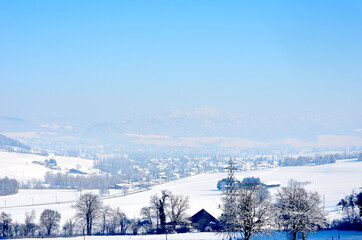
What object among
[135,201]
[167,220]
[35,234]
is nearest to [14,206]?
[135,201]

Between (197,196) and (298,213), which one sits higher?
(298,213)

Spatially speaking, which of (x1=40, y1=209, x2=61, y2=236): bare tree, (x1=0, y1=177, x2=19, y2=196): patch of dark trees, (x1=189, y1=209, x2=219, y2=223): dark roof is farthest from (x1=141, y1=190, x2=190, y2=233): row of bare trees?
(x1=0, y1=177, x2=19, y2=196): patch of dark trees

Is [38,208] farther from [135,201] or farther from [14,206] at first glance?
[135,201]

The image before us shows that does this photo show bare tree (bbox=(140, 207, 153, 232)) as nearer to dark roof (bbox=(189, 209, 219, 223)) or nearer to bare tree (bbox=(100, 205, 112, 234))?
bare tree (bbox=(100, 205, 112, 234))

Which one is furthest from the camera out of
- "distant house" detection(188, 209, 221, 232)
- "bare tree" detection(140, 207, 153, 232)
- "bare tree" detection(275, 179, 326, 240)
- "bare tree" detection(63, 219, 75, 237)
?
"bare tree" detection(140, 207, 153, 232)

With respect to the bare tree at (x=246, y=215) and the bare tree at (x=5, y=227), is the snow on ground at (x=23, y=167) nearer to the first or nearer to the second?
the bare tree at (x=5, y=227)

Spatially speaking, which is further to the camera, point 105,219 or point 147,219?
point 105,219

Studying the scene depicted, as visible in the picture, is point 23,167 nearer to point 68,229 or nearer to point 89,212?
point 68,229

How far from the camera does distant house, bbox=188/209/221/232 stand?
42309mm

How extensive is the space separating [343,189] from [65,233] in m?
44.7

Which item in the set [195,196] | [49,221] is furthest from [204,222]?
[195,196]

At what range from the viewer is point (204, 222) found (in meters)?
42.9

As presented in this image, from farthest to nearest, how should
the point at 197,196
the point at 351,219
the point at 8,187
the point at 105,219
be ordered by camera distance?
the point at 8,187
the point at 197,196
the point at 105,219
the point at 351,219

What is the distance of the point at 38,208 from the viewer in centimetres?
6512
